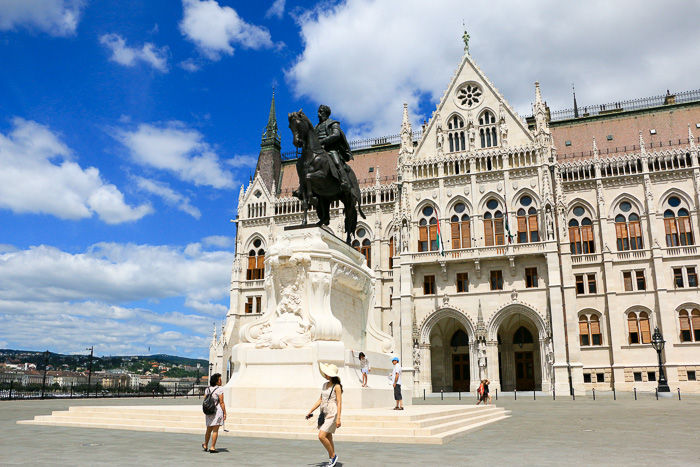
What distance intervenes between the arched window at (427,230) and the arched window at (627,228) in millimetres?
13742

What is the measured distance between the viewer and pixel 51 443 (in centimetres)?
998

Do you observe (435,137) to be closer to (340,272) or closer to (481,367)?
(481,367)

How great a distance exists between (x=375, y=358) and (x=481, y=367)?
25646 mm

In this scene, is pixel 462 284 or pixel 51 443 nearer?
pixel 51 443

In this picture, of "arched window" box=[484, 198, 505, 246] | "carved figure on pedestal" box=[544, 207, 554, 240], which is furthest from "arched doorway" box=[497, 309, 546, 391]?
"carved figure on pedestal" box=[544, 207, 554, 240]

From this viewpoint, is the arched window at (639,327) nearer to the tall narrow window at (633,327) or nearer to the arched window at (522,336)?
the tall narrow window at (633,327)

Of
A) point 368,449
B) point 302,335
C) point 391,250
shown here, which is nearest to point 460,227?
point 391,250

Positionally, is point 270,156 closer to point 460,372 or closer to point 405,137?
point 405,137

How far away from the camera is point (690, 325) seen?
39.8m

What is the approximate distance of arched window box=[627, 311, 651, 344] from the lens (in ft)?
134

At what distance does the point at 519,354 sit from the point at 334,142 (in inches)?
1292

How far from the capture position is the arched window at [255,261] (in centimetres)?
5444

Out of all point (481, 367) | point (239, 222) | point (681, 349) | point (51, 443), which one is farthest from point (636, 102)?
point (51, 443)

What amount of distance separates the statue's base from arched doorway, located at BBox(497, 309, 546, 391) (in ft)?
97.5
